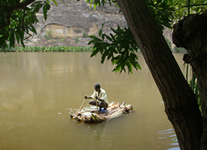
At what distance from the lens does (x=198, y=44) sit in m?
1.17

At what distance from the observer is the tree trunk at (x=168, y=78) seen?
1.26 metres

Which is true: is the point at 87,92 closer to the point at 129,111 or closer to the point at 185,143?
the point at 129,111

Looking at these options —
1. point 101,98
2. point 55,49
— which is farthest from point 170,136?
point 55,49

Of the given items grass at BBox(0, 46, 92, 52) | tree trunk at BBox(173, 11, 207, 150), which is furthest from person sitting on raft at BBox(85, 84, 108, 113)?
grass at BBox(0, 46, 92, 52)

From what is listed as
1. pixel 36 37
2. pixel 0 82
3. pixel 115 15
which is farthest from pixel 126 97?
pixel 115 15

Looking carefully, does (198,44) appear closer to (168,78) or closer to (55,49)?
(168,78)

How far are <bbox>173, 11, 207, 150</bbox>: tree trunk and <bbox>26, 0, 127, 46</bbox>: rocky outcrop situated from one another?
28782 millimetres

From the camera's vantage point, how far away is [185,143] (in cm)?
128

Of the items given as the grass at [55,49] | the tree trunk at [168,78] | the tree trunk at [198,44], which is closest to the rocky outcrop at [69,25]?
the grass at [55,49]

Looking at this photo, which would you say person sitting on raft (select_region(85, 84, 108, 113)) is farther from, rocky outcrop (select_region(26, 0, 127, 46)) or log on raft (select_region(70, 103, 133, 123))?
rocky outcrop (select_region(26, 0, 127, 46))

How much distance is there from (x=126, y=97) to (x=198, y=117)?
5616 millimetres

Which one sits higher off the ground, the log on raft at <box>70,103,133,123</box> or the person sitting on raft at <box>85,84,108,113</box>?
the person sitting on raft at <box>85,84,108,113</box>

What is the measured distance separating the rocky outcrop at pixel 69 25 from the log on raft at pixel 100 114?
24.9 meters

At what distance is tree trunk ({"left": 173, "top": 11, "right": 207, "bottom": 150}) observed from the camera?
1.16 m
